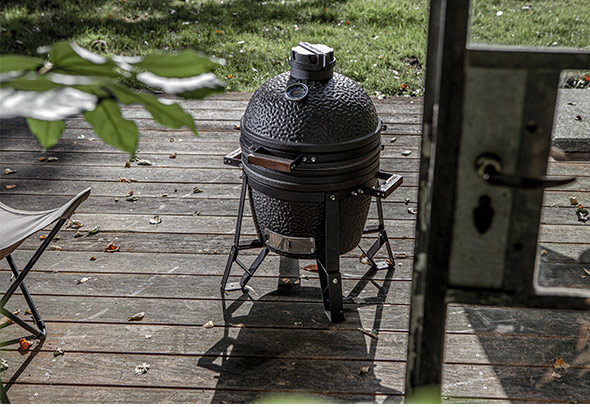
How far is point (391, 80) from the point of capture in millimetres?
5668

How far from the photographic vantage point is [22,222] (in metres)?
2.65

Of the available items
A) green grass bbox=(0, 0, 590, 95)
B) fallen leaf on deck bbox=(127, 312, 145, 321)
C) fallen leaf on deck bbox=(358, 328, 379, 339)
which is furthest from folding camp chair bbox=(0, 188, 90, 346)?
green grass bbox=(0, 0, 590, 95)

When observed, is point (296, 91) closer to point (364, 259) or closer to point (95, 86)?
point (364, 259)

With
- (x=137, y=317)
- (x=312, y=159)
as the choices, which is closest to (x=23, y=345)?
→ (x=137, y=317)

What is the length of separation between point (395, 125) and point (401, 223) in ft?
4.55

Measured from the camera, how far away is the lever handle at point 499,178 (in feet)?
3.45

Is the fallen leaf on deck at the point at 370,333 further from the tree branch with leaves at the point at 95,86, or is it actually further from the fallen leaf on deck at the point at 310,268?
the tree branch with leaves at the point at 95,86

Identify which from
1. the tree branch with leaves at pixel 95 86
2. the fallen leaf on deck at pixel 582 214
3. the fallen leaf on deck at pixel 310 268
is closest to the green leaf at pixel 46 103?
the tree branch with leaves at pixel 95 86

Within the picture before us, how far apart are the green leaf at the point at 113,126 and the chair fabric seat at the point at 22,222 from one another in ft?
6.54

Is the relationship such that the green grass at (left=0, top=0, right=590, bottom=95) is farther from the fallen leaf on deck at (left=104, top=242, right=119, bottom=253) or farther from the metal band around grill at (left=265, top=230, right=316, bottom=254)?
the metal band around grill at (left=265, top=230, right=316, bottom=254)

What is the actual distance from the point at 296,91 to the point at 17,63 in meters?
1.94

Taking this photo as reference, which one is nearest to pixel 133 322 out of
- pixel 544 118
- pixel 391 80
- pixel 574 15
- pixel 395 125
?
pixel 544 118

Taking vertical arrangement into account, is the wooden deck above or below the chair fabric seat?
below

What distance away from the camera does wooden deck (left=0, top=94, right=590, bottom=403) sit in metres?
2.52
